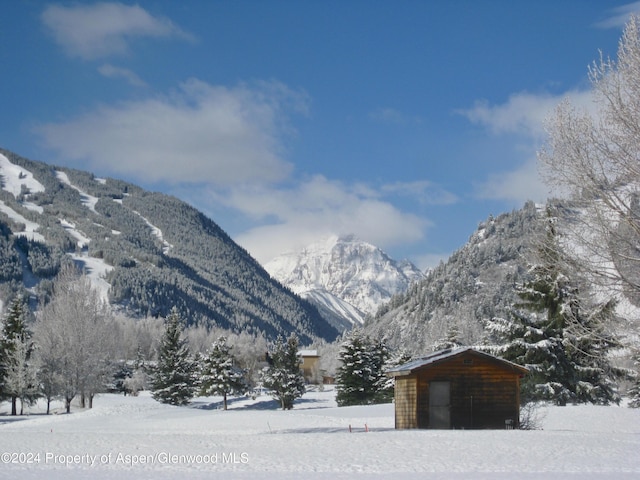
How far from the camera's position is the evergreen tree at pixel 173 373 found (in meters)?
69.8

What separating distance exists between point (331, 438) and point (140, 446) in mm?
6606

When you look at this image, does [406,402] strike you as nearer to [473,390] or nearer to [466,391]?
[466,391]

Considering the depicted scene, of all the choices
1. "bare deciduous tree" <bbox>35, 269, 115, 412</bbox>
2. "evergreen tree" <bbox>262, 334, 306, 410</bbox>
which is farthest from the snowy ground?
"evergreen tree" <bbox>262, 334, 306, 410</bbox>

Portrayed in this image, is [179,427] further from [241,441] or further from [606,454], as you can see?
[606,454]

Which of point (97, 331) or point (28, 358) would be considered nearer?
point (97, 331)

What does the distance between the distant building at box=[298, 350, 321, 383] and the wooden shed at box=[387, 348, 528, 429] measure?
423 feet

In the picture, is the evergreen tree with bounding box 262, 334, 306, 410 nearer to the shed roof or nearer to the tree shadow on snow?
the tree shadow on snow

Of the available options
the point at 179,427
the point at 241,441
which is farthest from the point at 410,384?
the point at 179,427

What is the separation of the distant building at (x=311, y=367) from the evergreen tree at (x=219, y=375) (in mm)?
84314

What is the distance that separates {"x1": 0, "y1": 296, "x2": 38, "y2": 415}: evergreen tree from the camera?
5875 cm

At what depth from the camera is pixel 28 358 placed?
6331 centimetres

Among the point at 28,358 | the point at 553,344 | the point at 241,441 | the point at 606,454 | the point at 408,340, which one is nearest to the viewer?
the point at 606,454

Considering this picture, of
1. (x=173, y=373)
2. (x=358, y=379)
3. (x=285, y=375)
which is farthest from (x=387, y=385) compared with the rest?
(x=173, y=373)

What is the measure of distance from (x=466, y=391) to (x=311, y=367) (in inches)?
5883
